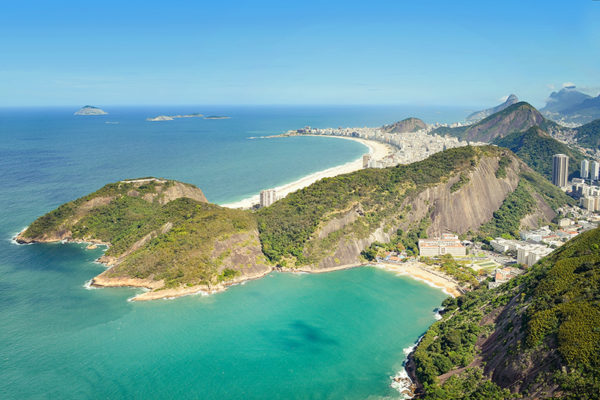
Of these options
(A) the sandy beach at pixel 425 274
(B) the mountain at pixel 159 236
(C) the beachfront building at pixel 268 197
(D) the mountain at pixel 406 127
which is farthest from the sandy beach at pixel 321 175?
(D) the mountain at pixel 406 127

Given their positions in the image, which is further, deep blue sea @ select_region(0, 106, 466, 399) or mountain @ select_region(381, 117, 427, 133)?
mountain @ select_region(381, 117, 427, 133)

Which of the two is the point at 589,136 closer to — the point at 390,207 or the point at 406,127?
the point at 406,127

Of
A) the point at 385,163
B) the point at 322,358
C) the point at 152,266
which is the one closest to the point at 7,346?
the point at 152,266

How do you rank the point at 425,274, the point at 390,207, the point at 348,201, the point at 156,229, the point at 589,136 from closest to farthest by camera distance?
the point at 425,274 → the point at 156,229 → the point at 348,201 → the point at 390,207 → the point at 589,136

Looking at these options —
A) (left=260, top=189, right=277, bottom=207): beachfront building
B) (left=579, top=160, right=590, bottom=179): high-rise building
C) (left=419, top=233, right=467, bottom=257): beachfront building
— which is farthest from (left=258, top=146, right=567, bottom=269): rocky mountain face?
(left=579, top=160, right=590, bottom=179): high-rise building

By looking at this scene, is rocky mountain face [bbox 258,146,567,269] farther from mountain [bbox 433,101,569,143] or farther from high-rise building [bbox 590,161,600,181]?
mountain [bbox 433,101,569,143]

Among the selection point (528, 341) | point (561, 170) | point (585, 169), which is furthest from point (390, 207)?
point (585, 169)
